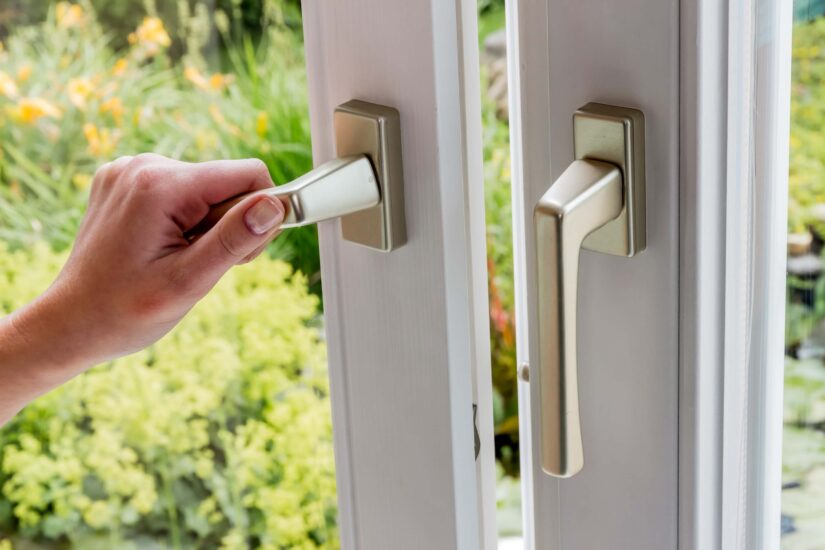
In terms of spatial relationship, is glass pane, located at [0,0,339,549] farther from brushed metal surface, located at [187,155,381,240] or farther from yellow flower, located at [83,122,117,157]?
brushed metal surface, located at [187,155,381,240]

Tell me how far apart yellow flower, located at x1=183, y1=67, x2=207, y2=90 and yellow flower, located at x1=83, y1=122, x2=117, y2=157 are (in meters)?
0.08

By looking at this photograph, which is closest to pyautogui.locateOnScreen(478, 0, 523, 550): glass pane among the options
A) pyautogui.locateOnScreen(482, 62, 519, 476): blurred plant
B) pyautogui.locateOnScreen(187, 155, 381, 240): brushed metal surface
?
pyautogui.locateOnScreen(482, 62, 519, 476): blurred plant

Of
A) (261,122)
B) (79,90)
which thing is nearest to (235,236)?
(261,122)

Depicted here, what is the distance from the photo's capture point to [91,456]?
2.52 ft

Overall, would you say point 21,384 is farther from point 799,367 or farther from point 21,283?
Answer: point 799,367

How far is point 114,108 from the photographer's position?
2.27 ft

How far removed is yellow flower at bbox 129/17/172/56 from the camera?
2.10ft

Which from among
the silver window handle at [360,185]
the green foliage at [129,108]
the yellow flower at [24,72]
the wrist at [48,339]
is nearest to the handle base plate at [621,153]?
the silver window handle at [360,185]

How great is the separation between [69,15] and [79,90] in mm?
53

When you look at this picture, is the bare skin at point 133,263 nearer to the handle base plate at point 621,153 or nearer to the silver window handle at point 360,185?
the silver window handle at point 360,185

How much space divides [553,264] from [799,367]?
0.43ft

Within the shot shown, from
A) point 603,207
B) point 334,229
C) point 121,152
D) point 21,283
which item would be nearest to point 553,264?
point 603,207

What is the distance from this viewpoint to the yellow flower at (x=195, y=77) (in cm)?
65

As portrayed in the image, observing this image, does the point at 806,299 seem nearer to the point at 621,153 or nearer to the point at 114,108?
the point at 621,153
